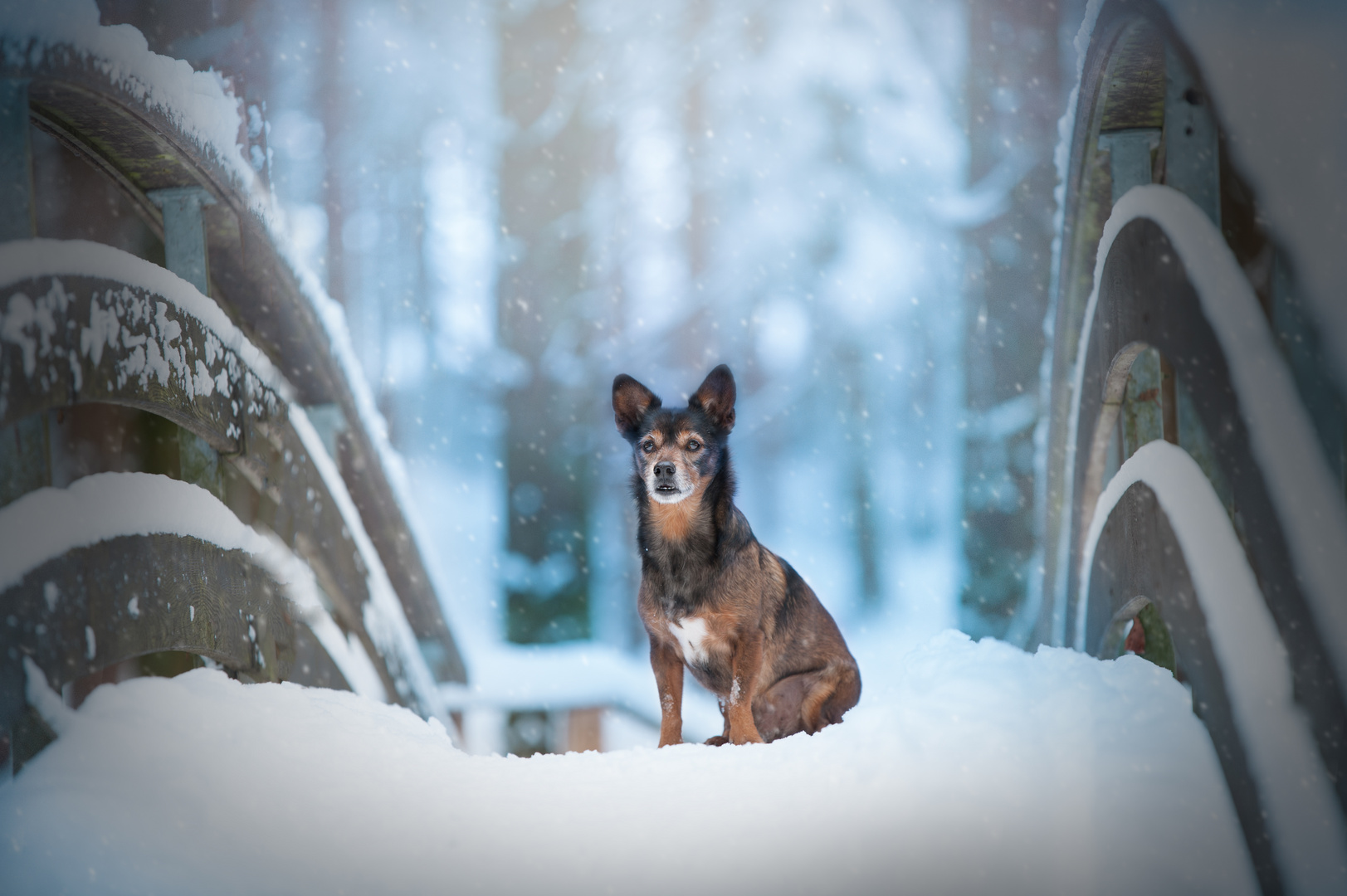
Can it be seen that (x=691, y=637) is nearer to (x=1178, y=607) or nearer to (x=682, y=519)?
(x=682, y=519)

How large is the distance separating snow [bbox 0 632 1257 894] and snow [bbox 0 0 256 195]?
7.35 feet

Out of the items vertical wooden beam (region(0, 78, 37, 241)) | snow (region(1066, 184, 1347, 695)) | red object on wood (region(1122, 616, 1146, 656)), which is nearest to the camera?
snow (region(1066, 184, 1347, 695))

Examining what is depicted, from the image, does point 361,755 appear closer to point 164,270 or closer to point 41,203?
point 164,270

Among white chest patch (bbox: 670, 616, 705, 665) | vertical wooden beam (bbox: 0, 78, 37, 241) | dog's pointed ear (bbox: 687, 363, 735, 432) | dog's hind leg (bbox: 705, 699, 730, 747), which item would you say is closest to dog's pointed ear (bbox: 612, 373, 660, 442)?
dog's pointed ear (bbox: 687, 363, 735, 432)

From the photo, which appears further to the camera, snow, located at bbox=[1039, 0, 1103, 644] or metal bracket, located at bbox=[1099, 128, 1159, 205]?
snow, located at bbox=[1039, 0, 1103, 644]

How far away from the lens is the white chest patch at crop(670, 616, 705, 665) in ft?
12.1

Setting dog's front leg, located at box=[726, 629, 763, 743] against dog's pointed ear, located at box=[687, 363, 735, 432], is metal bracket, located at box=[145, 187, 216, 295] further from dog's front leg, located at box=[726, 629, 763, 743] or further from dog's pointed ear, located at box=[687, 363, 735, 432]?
dog's front leg, located at box=[726, 629, 763, 743]

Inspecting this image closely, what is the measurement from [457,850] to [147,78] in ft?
11.0

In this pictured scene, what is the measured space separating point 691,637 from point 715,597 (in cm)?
22

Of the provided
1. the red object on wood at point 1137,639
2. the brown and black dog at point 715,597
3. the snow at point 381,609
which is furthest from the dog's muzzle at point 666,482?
the red object on wood at point 1137,639

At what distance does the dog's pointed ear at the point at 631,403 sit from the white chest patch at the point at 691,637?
0.96m

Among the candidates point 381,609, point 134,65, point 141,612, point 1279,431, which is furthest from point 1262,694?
point 381,609

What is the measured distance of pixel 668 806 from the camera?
Answer: 8.27ft

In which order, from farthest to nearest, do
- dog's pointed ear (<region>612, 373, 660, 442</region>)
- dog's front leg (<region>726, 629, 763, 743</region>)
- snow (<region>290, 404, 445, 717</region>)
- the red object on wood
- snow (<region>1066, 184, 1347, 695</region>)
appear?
1. the red object on wood
2. snow (<region>290, 404, 445, 717</region>)
3. dog's pointed ear (<region>612, 373, 660, 442</region>)
4. dog's front leg (<region>726, 629, 763, 743</region>)
5. snow (<region>1066, 184, 1347, 695</region>)
